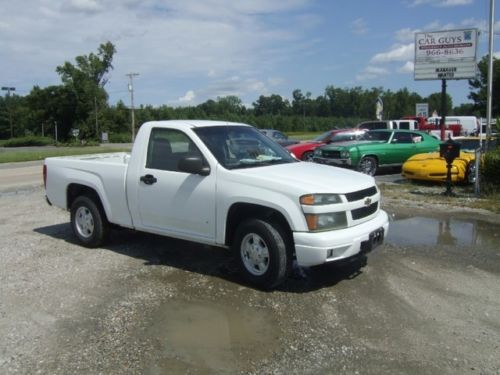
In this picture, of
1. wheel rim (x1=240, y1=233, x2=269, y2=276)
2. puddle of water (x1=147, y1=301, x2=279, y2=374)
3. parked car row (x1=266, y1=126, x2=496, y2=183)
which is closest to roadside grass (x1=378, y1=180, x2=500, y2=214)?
parked car row (x1=266, y1=126, x2=496, y2=183)

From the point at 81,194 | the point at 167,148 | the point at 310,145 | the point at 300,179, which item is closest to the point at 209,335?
the point at 300,179

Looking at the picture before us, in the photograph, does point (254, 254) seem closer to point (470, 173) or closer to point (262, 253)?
point (262, 253)

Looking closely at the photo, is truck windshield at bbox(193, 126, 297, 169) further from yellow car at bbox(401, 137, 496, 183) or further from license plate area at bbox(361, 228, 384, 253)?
yellow car at bbox(401, 137, 496, 183)

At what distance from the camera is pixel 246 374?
3811mm

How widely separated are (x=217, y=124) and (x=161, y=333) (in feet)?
9.81

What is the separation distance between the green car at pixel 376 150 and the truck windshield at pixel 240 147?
917cm

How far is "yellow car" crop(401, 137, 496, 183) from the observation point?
13148mm

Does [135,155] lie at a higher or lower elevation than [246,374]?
higher

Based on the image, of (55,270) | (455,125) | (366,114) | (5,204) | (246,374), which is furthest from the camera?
(366,114)

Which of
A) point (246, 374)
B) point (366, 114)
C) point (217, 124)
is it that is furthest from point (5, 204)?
point (366, 114)

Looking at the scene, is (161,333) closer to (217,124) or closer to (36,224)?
(217,124)

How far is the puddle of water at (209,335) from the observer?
13.1 feet

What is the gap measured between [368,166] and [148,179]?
35.7ft

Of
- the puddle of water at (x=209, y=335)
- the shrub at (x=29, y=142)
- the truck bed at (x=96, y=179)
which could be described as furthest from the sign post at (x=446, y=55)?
the shrub at (x=29, y=142)
